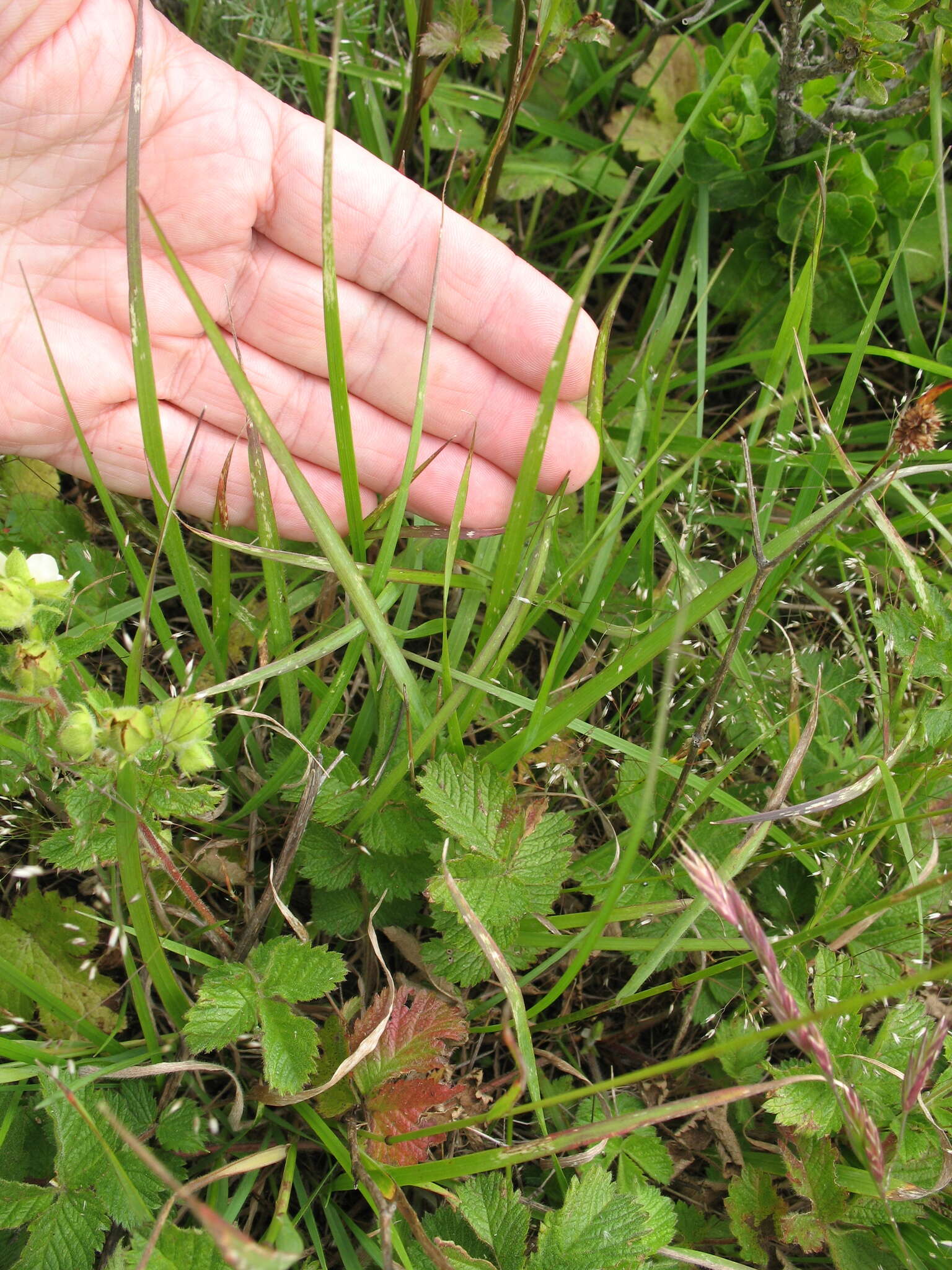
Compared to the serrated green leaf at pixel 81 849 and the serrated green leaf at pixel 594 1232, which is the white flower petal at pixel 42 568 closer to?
the serrated green leaf at pixel 81 849

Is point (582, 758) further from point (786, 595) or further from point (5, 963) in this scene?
point (5, 963)

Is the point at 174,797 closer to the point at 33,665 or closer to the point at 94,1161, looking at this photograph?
the point at 33,665

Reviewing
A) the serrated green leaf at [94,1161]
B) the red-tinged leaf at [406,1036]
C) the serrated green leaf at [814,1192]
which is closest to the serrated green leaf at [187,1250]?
the serrated green leaf at [94,1161]

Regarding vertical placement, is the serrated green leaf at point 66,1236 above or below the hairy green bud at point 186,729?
below

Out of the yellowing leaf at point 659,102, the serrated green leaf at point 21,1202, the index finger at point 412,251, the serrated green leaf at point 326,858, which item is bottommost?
the serrated green leaf at point 21,1202

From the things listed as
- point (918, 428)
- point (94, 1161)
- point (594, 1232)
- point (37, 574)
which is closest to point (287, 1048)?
point (94, 1161)

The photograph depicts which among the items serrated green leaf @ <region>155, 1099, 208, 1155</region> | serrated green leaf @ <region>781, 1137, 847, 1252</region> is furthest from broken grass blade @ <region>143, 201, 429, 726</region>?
serrated green leaf @ <region>781, 1137, 847, 1252</region>
